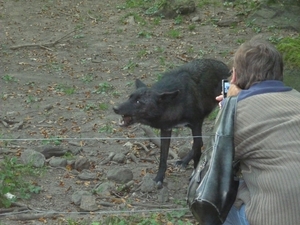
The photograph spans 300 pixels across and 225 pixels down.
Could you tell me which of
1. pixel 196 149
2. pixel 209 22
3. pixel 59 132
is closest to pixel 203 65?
pixel 196 149

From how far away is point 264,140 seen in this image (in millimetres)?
3834

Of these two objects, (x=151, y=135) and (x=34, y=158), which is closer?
(x=34, y=158)

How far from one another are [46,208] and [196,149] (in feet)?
7.79

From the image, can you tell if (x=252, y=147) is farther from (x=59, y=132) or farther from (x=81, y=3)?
(x=81, y=3)

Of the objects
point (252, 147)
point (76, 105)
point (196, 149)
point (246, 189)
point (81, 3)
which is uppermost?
point (252, 147)

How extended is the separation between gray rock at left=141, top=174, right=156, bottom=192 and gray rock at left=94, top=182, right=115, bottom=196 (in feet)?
1.21

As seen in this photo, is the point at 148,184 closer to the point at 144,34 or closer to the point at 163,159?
the point at 163,159

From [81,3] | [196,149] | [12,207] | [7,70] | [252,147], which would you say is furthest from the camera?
[81,3]

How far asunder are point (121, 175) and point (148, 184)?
40 cm

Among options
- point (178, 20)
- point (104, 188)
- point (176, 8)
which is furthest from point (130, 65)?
point (104, 188)

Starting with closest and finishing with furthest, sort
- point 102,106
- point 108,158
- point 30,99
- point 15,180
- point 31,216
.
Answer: point 31,216, point 15,180, point 108,158, point 102,106, point 30,99

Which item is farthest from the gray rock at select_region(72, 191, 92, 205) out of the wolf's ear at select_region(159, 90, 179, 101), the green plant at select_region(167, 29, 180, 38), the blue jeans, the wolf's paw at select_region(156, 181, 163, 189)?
the green plant at select_region(167, 29, 180, 38)

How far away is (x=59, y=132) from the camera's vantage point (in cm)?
1009

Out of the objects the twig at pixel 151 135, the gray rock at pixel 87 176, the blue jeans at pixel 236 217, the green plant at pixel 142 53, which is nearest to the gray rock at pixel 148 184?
the gray rock at pixel 87 176
